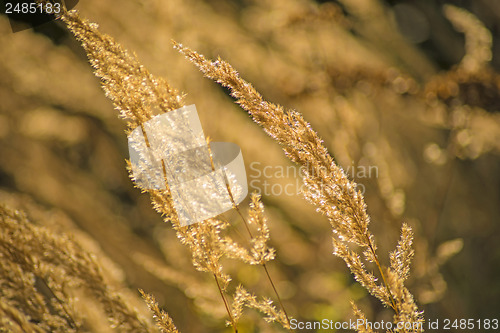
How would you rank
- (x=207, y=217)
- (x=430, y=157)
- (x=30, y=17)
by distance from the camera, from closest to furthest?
(x=207, y=217), (x=30, y=17), (x=430, y=157)

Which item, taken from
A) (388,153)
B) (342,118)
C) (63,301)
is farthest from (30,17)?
(388,153)

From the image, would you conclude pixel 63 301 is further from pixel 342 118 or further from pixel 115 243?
pixel 342 118

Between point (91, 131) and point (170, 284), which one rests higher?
point (91, 131)

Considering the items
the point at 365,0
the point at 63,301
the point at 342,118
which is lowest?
the point at 63,301

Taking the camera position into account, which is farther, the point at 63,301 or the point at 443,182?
the point at 443,182

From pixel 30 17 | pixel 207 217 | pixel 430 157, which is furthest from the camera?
pixel 430 157

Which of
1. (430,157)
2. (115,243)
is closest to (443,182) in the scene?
(430,157)

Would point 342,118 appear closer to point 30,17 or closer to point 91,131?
point 91,131
